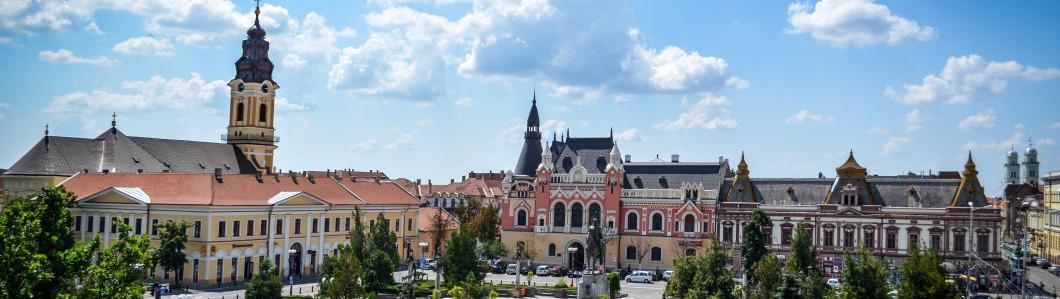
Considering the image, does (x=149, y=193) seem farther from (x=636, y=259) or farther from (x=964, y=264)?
(x=964, y=264)

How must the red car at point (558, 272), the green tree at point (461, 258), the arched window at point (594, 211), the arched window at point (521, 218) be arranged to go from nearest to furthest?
1. the green tree at point (461, 258)
2. the red car at point (558, 272)
3. the arched window at point (594, 211)
4. the arched window at point (521, 218)

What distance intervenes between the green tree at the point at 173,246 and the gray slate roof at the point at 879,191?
42986 millimetres

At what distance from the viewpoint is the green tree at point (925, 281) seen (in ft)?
120

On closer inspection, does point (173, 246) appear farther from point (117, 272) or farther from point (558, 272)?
point (117, 272)

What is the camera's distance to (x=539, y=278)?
7562 centimetres

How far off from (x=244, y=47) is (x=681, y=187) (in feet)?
146

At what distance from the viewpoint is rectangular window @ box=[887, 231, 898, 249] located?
71.4 m

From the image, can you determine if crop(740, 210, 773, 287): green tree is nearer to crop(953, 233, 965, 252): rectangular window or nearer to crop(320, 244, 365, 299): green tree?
crop(953, 233, 965, 252): rectangular window

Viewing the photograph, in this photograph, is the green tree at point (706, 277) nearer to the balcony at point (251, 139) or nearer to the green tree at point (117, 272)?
the green tree at point (117, 272)

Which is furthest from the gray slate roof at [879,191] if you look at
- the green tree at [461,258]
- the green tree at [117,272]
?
the green tree at [117,272]

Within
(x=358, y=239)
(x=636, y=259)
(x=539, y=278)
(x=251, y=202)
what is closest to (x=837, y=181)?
(x=636, y=259)

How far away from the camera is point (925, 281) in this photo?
36.8 m

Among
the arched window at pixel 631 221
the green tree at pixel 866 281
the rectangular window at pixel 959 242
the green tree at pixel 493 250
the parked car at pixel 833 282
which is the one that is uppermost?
the arched window at pixel 631 221

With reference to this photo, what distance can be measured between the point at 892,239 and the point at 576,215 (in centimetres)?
2628
